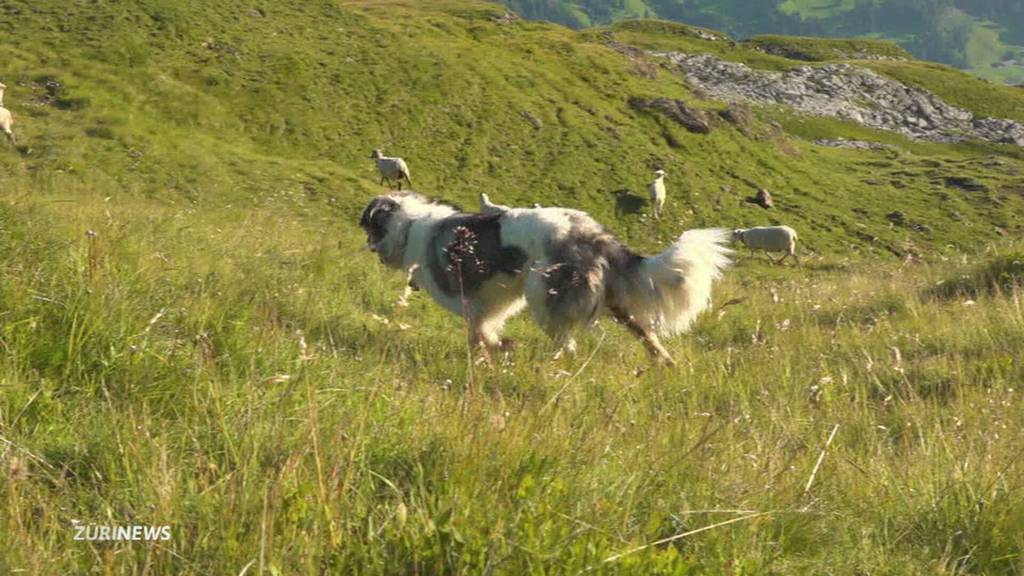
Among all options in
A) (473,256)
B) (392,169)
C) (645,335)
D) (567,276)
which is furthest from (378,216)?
(392,169)

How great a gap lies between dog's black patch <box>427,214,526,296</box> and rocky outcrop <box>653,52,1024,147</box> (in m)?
79.1

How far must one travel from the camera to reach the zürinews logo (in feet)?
7.97

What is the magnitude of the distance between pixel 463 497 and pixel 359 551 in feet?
1.43

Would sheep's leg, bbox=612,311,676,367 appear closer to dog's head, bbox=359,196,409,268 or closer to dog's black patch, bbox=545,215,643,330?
dog's black patch, bbox=545,215,643,330

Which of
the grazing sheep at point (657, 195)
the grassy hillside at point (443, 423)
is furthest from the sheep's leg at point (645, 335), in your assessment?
the grazing sheep at point (657, 195)

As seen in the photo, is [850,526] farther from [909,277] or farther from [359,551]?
[909,277]

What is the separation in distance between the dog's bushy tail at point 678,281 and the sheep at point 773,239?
84.2ft

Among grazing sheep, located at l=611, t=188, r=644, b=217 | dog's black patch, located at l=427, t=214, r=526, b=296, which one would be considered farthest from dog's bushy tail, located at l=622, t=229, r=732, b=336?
grazing sheep, located at l=611, t=188, r=644, b=217

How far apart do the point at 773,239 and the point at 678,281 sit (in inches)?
1052

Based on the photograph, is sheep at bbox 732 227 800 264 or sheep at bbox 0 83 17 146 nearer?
sheep at bbox 0 83 17 146

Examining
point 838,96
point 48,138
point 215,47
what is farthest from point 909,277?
point 838,96

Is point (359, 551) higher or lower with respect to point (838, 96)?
higher

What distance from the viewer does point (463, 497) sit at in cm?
277

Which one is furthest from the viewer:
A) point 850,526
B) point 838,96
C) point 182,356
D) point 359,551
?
point 838,96
